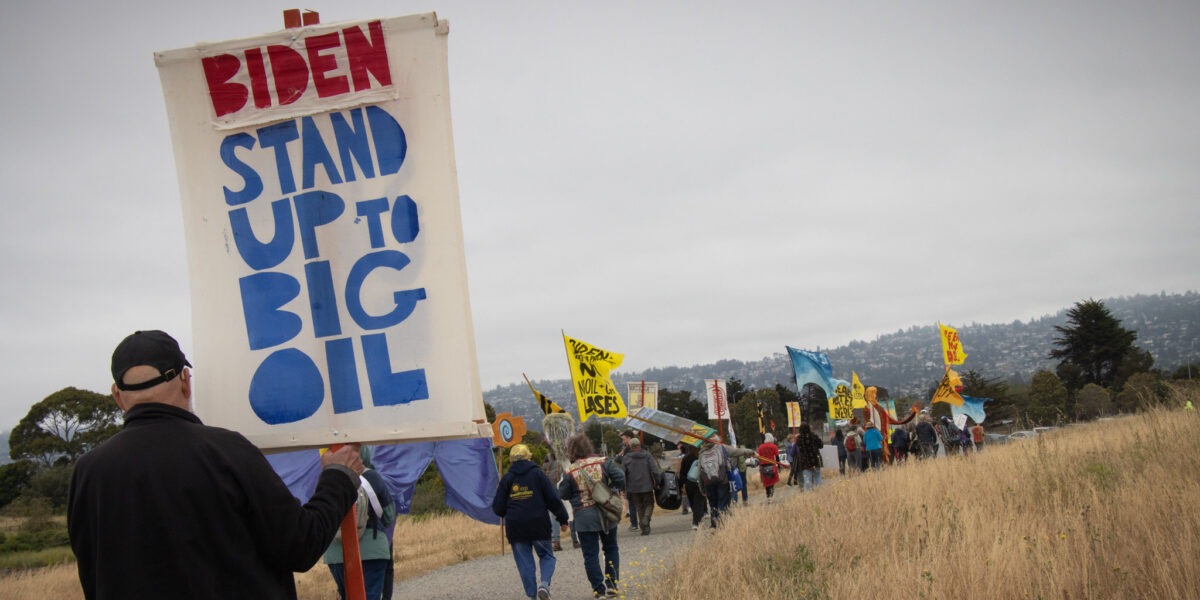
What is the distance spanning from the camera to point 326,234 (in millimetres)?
3189

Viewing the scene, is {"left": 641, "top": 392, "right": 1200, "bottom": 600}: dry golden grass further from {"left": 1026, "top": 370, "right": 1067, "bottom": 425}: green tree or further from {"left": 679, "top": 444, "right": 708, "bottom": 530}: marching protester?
{"left": 1026, "top": 370, "right": 1067, "bottom": 425}: green tree

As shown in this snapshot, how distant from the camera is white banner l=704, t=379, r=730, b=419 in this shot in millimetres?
20562

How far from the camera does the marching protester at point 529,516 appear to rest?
800 centimetres

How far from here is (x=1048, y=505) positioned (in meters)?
6.95

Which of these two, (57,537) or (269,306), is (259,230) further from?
(57,537)

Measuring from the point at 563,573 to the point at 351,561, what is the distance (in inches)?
340

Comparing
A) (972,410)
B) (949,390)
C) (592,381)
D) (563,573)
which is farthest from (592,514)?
(972,410)

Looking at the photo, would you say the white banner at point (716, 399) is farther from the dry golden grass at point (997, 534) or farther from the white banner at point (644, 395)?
the dry golden grass at point (997, 534)

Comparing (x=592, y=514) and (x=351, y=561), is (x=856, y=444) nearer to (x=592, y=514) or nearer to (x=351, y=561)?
(x=592, y=514)

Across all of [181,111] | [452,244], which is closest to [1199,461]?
[452,244]

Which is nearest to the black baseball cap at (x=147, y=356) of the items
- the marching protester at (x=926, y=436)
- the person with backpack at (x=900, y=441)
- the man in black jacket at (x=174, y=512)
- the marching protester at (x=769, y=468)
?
the man in black jacket at (x=174, y=512)

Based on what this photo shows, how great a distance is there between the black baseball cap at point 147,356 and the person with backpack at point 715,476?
10067 millimetres

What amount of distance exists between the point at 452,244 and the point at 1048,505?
6328 millimetres

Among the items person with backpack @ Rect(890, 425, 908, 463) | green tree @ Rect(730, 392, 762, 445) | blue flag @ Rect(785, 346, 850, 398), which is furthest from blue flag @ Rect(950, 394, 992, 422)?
green tree @ Rect(730, 392, 762, 445)
